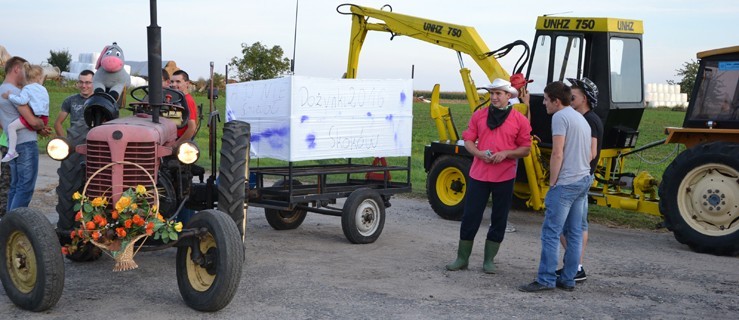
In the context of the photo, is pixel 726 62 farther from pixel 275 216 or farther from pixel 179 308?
pixel 179 308

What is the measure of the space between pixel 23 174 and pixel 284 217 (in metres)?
2.88

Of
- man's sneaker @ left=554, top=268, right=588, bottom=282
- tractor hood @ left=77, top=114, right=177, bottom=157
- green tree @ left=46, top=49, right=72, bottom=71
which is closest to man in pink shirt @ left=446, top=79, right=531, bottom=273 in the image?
man's sneaker @ left=554, top=268, right=588, bottom=282

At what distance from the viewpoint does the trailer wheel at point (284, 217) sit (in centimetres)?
1029

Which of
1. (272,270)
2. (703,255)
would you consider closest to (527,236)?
(703,255)

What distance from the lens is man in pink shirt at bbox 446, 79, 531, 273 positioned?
25.8ft

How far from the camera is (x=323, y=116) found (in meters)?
9.34

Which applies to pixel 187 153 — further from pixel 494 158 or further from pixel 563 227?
pixel 563 227

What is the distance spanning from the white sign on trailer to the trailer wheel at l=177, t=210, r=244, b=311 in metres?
2.60

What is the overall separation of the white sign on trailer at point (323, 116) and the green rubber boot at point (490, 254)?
213cm

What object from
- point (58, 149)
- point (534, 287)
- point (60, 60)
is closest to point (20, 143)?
point (58, 149)

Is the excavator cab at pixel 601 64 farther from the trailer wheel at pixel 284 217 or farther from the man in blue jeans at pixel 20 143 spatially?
the man in blue jeans at pixel 20 143

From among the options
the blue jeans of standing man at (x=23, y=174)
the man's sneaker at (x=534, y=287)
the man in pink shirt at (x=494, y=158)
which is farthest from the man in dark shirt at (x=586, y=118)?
the blue jeans of standing man at (x=23, y=174)

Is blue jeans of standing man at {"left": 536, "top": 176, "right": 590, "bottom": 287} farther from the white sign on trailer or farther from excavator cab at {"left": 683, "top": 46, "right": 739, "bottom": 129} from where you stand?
excavator cab at {"left": 683, "top": 46, "right": 739, "bottom": 129}

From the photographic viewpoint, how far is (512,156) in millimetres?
7832
